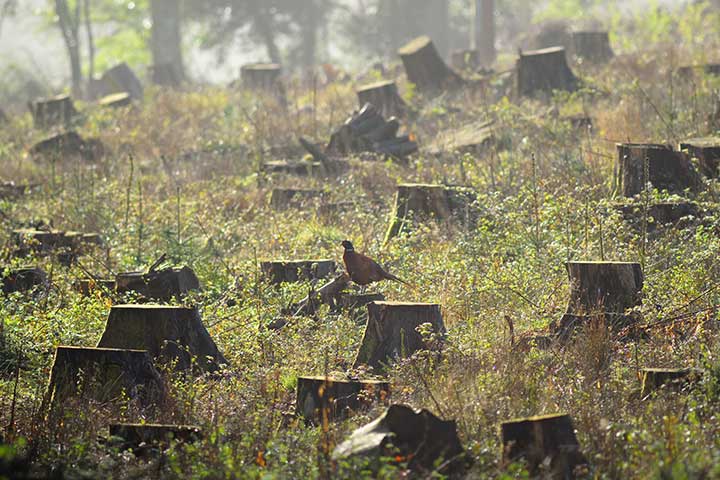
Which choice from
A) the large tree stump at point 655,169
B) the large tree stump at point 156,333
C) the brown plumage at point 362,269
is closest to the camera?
the large tree stump at point 156,333

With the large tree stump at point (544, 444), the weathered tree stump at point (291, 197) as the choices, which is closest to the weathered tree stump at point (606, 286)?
the large tree stump at point (544, 444)

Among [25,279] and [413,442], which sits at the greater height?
Result: [25,279]

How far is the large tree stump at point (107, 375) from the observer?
5.73 metres

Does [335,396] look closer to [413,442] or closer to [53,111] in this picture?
[413,442]

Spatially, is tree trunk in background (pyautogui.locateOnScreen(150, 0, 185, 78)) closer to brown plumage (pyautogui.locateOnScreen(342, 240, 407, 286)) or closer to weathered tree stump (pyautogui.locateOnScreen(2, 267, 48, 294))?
weathered tree stump (pyautogui.locateOnScreen(2, 267, 48, 294))

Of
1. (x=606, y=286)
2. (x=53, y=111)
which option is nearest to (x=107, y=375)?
(x=606, y=286)

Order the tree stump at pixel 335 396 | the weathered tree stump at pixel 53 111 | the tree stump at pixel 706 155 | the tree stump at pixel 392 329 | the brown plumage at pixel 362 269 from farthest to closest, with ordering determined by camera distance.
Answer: the weathered tree stump at pixel 53 111, the tree stump at pixel 706 155, the brown plumage at pixel 362 269, the tree stump at pixel 392 329, the tree stump at pixel 335 396

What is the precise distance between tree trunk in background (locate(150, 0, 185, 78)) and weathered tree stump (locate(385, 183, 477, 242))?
22998 millimetres

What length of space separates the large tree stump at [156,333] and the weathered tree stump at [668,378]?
2621mm

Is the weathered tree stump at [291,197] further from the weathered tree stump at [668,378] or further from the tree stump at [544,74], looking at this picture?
the weathered tree stump at [668,378]

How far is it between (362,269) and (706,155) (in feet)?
12.7

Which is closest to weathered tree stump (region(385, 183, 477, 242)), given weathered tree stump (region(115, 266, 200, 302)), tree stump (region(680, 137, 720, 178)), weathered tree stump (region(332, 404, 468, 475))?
tree stump (region(680, 137, 720, 178))

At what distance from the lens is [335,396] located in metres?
5.54

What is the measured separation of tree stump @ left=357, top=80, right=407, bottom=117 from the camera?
16.2m
